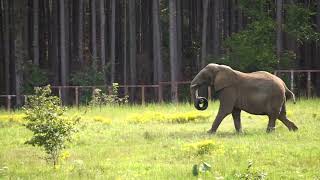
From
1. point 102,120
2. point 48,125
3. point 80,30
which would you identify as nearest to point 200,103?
point 102,120

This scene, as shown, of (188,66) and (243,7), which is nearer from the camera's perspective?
(243,7)

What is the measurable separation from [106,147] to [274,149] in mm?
3751

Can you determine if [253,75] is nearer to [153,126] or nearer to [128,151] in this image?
[153,126]

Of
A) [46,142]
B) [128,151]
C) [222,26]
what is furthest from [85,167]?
[222,26]

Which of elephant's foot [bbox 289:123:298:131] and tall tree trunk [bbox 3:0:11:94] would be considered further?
tall tree trunk [bbox 3:0:11:94]

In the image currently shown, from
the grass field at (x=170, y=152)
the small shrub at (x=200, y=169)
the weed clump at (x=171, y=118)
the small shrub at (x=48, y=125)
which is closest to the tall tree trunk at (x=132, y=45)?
the weed clump at (x=171, y=118)

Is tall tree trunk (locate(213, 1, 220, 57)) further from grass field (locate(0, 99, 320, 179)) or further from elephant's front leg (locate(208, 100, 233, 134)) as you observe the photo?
elephant's front leg (locate(208, 100, 233, 134))

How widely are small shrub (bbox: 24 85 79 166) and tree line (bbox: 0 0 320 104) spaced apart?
18.1 metres

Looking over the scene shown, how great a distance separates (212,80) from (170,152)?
13.4 feet

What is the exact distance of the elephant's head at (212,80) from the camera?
16109 mm

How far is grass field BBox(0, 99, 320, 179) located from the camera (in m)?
10.8

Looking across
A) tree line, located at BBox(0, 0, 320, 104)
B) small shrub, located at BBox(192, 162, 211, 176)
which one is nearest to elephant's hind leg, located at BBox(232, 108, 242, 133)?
small shrub, located at BBox(192, 162, 211, 176)

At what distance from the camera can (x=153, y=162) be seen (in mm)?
11844

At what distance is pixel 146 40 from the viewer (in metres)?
43.6
